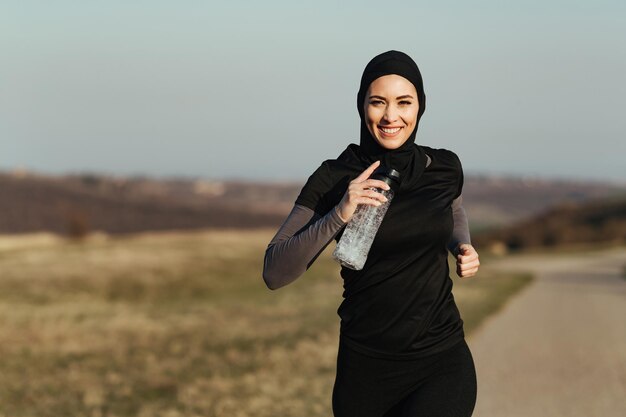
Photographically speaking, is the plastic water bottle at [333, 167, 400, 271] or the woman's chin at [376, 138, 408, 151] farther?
the woman's chin at [376, 138, 408, 151]

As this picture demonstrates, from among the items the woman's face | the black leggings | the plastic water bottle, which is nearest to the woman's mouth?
the woman's face

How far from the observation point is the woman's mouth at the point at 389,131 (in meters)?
3.26

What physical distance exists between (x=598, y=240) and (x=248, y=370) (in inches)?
1443

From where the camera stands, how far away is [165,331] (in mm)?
16234

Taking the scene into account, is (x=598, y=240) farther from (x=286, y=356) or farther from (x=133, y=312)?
(x=286, y=356)

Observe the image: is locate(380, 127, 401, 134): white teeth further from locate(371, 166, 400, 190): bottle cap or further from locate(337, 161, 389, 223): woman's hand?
locate(337, 161, 389, 223): woman's hand

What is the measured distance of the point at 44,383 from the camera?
36.0 ft

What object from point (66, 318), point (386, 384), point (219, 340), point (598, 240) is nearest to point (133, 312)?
point (66, 318)

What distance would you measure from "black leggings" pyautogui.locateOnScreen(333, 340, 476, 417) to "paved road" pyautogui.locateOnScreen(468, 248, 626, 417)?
4.41 metres

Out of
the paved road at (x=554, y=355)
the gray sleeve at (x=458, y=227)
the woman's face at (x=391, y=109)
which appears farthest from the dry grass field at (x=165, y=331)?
the woman's face at (x=391, y=109)

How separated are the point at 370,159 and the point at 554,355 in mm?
8523

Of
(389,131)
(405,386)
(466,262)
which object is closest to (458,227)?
(466,262)

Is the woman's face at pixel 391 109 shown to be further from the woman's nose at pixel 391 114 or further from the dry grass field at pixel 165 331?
the dry grass field at pixel 165 331

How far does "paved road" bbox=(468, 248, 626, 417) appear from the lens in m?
8.02
